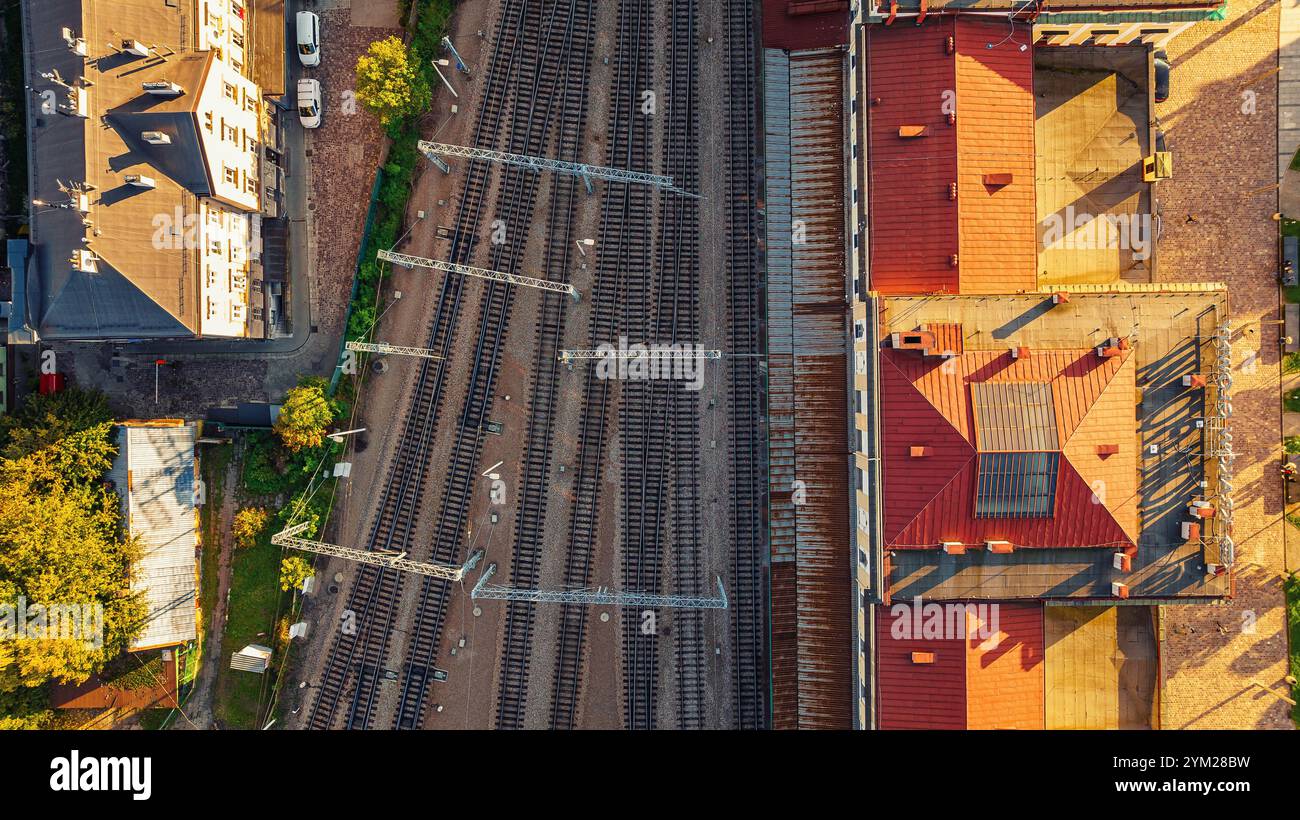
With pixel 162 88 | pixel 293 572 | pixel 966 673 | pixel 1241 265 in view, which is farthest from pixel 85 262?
pixel 1241 265

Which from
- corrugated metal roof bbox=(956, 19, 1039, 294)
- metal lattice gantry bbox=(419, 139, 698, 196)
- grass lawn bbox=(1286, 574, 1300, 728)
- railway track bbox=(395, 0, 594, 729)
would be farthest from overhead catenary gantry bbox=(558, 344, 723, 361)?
grass lawn bbox=(1286, 574, 1300, 728)

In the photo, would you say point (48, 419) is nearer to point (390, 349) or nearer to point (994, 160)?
point (390, 349)

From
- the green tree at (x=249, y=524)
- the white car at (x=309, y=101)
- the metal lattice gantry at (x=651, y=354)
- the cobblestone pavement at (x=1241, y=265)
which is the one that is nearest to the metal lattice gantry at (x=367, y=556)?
the green tree at (x=249, y=524)

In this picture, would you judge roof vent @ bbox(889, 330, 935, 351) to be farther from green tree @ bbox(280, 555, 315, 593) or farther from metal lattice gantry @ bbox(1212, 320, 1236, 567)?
green tree @ bbox(280, 555, 315, 593)

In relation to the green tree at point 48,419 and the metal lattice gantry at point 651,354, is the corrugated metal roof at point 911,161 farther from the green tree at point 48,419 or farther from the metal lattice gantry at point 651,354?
the green tree at point 48,419

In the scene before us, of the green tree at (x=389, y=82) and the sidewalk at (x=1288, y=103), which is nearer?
the green tree at (x=389, y=82)

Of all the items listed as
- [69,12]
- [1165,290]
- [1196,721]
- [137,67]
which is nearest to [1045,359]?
[1165,290]

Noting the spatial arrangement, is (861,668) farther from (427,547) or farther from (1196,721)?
(427,547)
